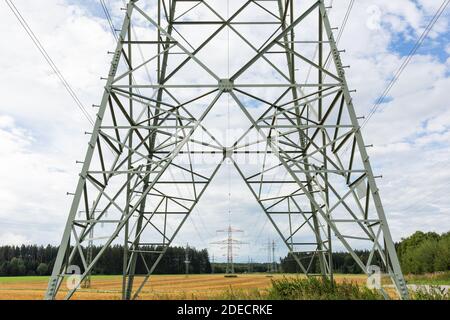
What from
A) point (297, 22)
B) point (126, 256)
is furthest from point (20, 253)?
point (297, 22)

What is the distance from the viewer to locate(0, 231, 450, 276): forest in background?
205ft

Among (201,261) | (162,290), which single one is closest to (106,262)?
(201,261)

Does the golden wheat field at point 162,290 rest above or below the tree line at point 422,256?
below

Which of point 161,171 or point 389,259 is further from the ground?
point 161,171

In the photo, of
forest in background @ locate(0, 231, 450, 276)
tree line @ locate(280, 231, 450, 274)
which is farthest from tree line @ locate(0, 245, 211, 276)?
tree line @ locate(280, 231, 450, 274)

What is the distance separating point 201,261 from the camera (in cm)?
10475

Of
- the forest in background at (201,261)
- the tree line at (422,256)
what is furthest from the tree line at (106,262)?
the tree line at (422,256)

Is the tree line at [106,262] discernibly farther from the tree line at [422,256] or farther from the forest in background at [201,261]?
the tree line at [422,256]

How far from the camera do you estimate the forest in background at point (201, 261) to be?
62.4m

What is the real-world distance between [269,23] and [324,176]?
21.2 feet

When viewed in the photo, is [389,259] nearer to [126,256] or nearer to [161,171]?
[161,171]

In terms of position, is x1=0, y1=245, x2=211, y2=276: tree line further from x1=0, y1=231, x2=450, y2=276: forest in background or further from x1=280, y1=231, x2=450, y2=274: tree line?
x1=280, y1=231, x2=450, y2=274: tree line
